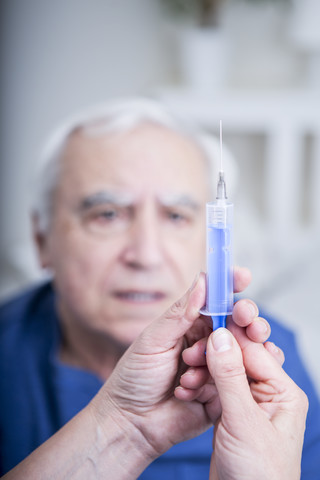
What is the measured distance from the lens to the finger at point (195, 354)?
21.5 inches

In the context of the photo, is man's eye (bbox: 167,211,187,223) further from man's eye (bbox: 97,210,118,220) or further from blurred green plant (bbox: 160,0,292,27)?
blurred green plant (bbox: 160,0,292,27)

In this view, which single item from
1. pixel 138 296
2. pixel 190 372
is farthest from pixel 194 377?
pixel 138 296

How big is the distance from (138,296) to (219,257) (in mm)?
395

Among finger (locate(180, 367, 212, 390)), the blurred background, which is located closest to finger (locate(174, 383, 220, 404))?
finger (locate(180, 367, 212, 390))

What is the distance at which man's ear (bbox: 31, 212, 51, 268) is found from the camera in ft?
3.48

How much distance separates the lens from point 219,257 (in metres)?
0.51

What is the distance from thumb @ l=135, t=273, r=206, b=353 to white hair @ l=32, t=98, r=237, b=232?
53cm

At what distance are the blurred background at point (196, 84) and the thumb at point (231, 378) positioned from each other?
3.33 ft

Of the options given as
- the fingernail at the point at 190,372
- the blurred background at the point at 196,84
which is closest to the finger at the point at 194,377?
the fingernail at the point at 190,372

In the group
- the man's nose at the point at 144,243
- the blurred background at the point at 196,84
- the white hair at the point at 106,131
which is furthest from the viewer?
the blurred background at the point at 196,84

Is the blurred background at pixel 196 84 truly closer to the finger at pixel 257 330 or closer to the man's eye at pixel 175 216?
the man's eye at pixel 175 216

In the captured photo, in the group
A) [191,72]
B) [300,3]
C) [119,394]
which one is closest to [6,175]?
[191,72]

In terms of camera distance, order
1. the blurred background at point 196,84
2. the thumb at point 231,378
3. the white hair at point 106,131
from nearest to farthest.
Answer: the thumb at point 231,378
the white hair at point 106,131
the blurred background at point 196,84

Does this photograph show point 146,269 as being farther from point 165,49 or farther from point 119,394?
point 165,49
